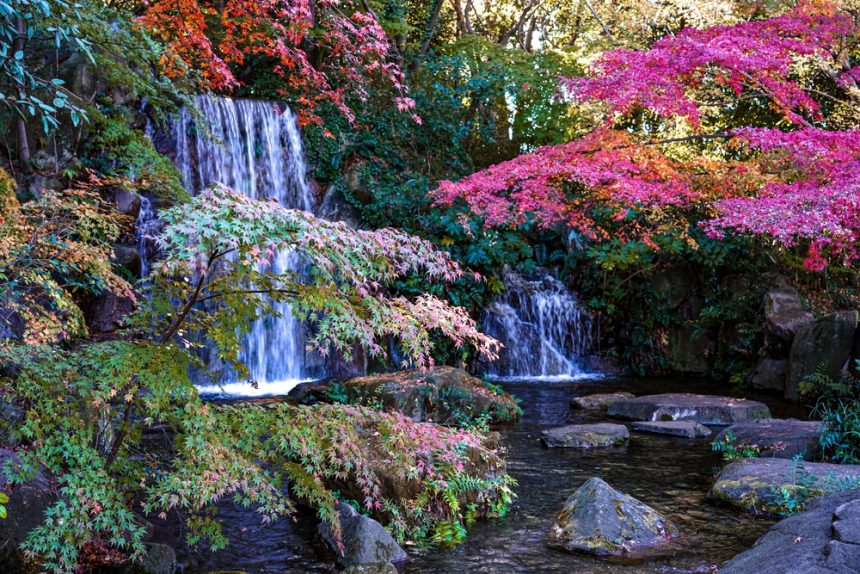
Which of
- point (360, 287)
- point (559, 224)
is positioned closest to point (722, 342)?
point (559, 224)

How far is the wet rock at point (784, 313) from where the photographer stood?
13.5 meters

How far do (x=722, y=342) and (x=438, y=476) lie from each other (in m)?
11.0

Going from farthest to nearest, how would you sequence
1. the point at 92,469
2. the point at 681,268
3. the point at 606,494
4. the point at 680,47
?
the point at 681,268, the point at 680,47, the point at 606,494, the point at 92,469

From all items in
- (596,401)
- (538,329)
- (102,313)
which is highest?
(102,313)

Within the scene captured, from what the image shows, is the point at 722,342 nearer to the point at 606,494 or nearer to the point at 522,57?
the point at 522,57

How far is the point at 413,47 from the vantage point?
65.7 feet

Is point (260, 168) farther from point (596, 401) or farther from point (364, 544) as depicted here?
point (364, 544)

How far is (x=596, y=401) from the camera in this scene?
37.1 ft

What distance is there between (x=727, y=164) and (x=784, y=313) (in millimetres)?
3520

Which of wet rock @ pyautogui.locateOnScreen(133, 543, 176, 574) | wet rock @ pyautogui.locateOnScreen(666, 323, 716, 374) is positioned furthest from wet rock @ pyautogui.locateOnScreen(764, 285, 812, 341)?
wet rock @ pyautogui.locateOnScreen(133, 543, 176, 574)

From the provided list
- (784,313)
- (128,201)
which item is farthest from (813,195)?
(128,201)

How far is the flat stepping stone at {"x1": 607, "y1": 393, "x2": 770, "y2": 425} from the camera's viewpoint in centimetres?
1028

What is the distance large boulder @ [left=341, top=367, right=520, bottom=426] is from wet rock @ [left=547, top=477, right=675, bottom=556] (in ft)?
10.8

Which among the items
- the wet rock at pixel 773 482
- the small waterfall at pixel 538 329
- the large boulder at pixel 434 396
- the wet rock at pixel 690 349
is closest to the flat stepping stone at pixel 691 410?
the large boulder at pixel 434 396
